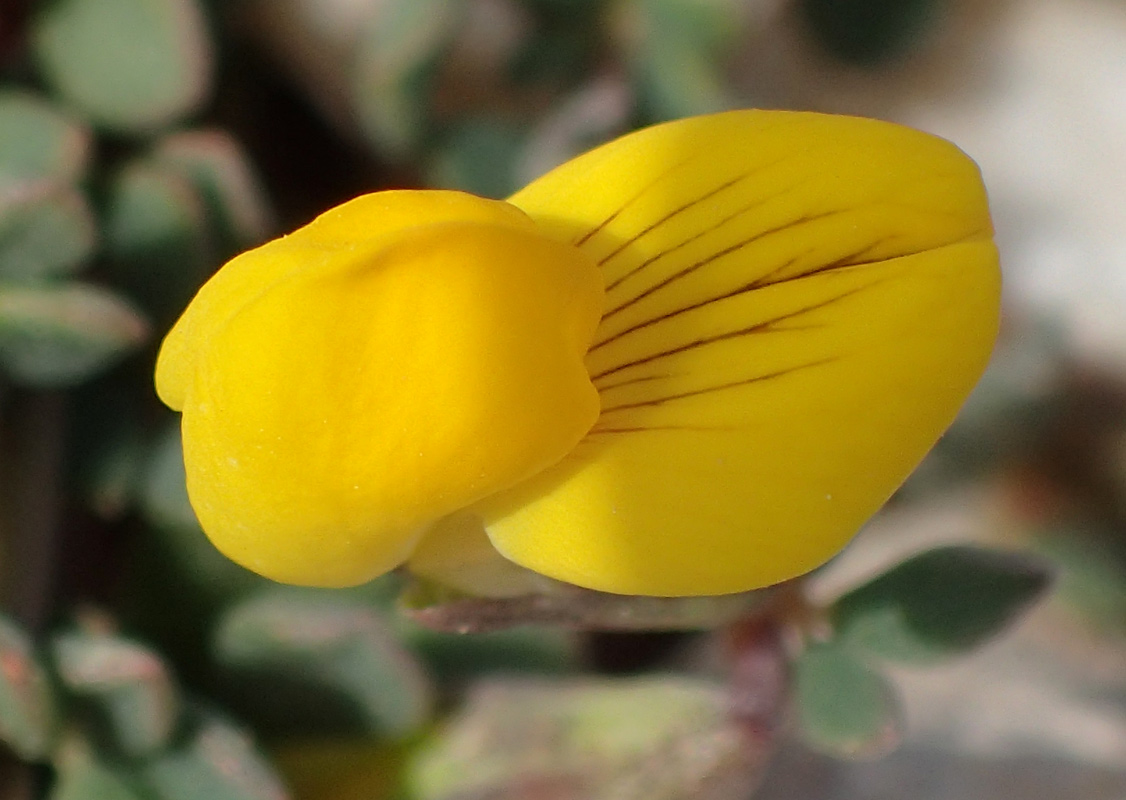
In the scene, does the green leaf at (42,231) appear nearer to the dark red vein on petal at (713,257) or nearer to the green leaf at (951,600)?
the dark red vein on petal at (713,257)

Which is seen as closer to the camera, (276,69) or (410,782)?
(410,782)

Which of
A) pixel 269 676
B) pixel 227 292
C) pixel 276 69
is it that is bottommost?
Result: pixel 269 676

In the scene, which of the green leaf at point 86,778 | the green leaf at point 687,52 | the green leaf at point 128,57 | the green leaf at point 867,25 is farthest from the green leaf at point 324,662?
the green leaf at point 867,25

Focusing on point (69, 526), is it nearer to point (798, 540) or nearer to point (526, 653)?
point (526, 653)

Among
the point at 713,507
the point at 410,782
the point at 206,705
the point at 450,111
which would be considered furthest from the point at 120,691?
the point at 450,111

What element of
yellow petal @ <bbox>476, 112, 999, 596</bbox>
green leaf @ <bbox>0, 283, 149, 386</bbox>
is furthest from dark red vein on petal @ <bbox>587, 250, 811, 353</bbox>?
green leaf @ <bbox>0, 283, 149, 386</bbox>

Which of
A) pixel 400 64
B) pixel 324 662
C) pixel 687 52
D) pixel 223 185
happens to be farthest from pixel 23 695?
pixel 687 52

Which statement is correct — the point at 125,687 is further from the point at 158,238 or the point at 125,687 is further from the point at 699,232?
the point at 699,232
